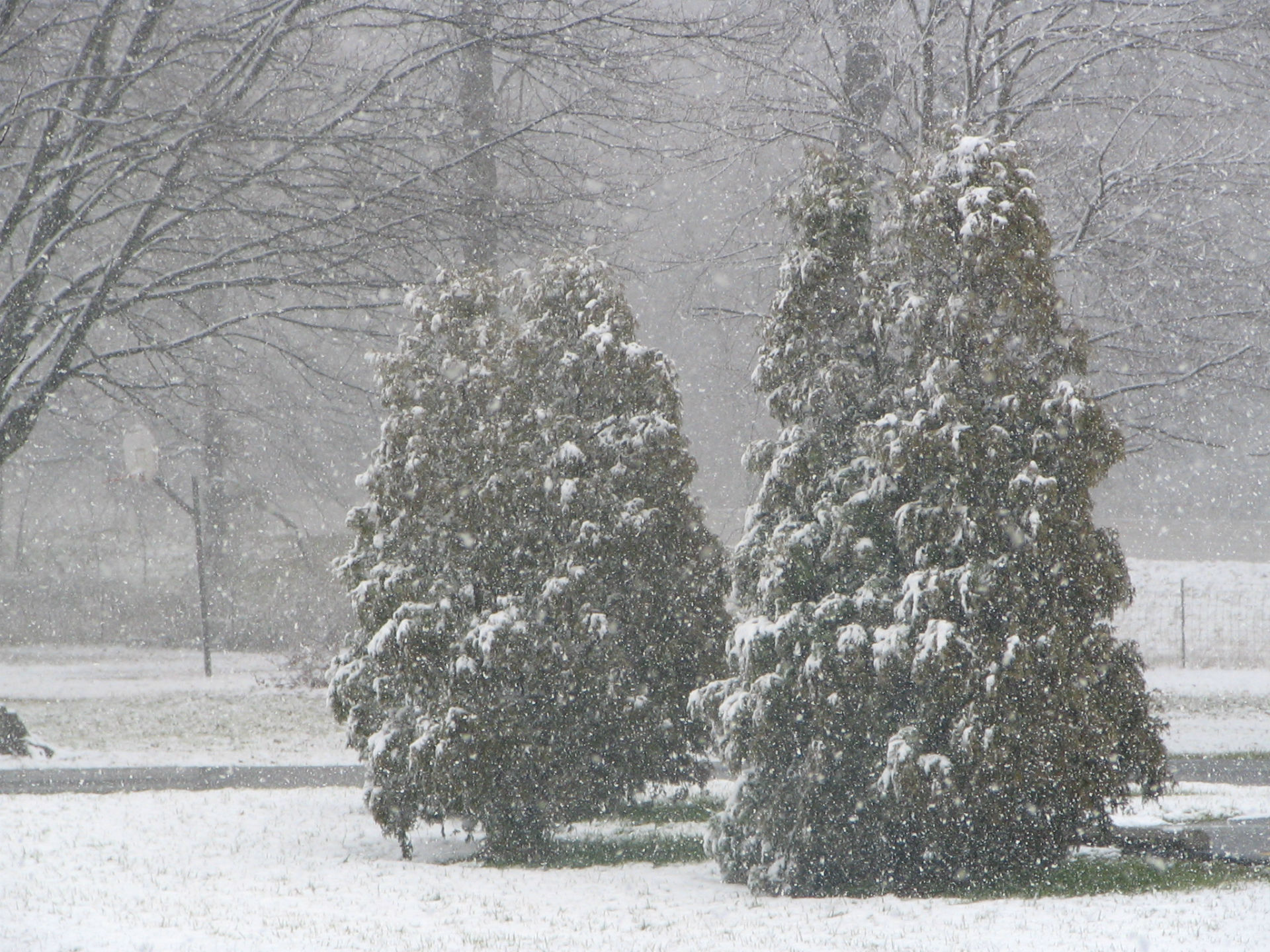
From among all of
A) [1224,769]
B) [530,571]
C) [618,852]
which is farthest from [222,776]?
[1224,769]

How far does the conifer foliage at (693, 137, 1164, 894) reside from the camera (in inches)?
263

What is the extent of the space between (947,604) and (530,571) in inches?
114

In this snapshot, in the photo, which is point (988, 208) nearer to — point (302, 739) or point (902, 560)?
point (902, 560)

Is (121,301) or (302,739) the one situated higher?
(121,301)

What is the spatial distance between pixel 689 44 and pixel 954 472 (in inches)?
294

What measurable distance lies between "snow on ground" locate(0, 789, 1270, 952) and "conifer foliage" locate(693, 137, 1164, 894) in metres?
0.49

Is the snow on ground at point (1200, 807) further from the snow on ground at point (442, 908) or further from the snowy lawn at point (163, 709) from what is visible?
the snowy lawn at point (163, 709)

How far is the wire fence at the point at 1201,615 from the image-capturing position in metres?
21.6

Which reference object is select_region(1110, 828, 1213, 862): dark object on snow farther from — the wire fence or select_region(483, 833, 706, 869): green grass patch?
the wire fence

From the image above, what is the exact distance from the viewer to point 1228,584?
1048 inches

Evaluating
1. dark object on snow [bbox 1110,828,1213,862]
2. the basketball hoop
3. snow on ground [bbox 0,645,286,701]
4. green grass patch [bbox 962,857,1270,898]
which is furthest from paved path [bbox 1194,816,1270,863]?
the basketball hoop

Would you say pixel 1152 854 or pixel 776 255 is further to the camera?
pixel 776 255

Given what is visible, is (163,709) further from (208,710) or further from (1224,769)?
(1224,769)

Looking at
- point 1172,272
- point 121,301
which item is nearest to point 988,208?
point 1172,272
